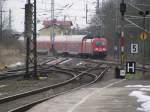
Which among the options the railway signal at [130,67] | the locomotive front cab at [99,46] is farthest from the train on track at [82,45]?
the railway signal at [130,67]

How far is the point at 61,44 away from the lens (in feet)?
261

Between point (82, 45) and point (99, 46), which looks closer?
point (99, 46)

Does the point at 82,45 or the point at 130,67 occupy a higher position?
the point at 82,45

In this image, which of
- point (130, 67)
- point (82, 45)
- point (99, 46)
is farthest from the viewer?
point (82, 45)

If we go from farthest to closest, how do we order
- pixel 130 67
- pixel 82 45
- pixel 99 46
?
pixel 82 45, pixel 99 46, pixel 130 67

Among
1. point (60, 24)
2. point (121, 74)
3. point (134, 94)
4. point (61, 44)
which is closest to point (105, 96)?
point (134, 94)

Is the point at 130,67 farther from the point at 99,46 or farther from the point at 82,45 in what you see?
the point at 82,45

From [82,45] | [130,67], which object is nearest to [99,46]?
[82,45]

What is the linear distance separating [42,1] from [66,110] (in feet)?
171

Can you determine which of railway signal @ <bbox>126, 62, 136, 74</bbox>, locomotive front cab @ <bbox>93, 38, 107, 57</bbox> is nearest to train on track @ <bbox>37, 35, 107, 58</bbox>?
locomotive front cab @ <bbox>93, 38, 107, 57</bbox>

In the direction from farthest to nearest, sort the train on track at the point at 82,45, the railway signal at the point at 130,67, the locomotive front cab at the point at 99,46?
1. the train on track at the point at 82,45
2. the locomotive front cab at the point at 99,46
3. the railway signal at the point at 130,67

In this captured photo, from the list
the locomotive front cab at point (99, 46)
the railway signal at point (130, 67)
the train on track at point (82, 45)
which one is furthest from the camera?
the train on track at point (82, 45)

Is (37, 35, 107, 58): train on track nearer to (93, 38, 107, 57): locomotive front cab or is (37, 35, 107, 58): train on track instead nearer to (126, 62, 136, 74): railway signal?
(93, 38, 107, 57): locomotive front cab

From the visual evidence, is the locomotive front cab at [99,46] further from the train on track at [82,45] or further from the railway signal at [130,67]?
the railway signal at [130,67]
